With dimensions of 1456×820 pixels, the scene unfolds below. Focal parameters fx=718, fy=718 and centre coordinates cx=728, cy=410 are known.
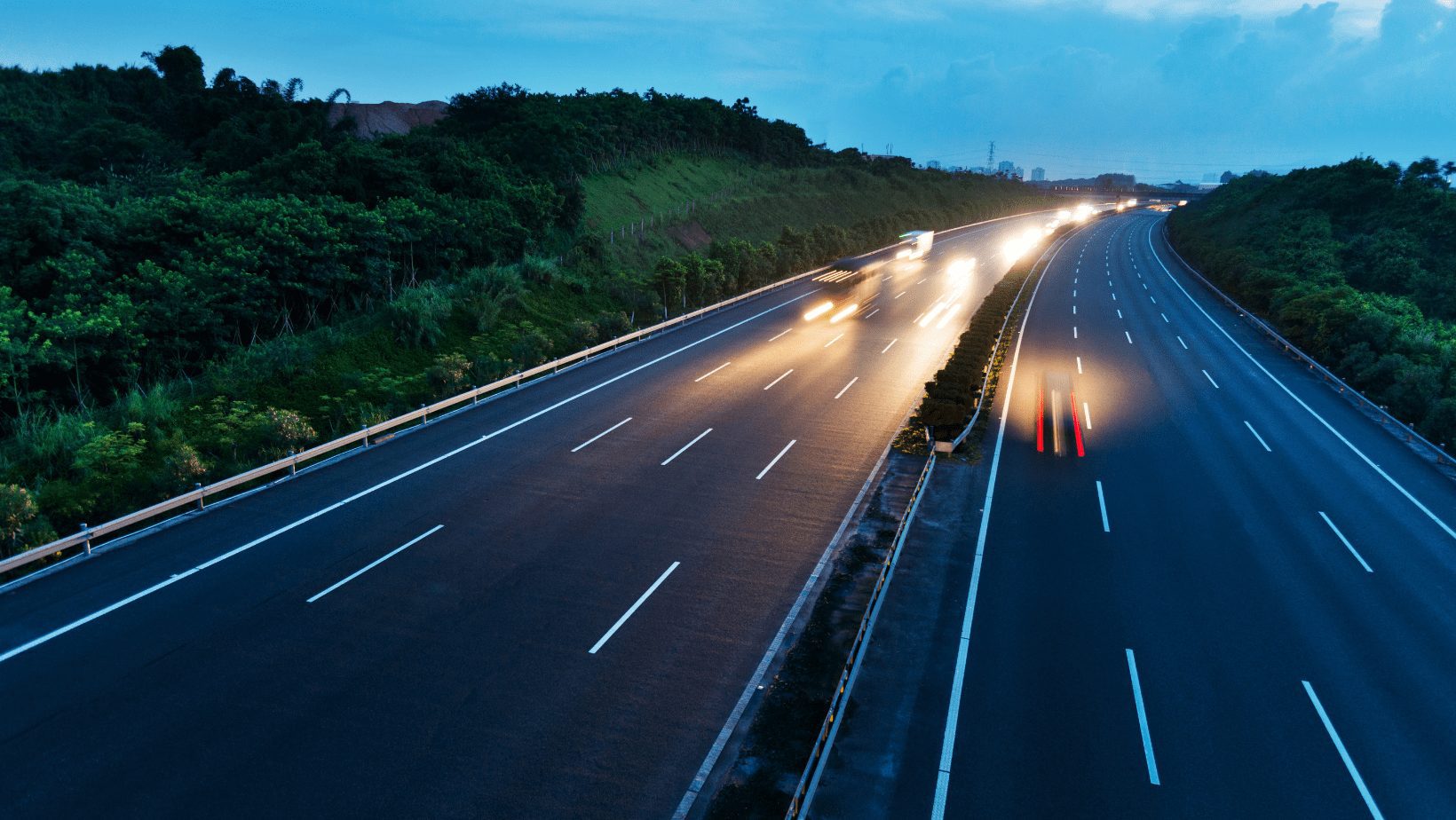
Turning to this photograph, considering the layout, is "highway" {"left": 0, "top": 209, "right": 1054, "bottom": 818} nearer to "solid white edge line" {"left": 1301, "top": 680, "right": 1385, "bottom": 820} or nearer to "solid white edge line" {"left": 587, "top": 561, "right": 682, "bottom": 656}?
"solid white edge line" {"left": 587, "top": 561, "right": 682, "bottom": 656}

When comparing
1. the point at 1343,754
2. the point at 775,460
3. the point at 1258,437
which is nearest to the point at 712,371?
the point at 775,460

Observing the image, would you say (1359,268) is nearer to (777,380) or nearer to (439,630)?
(777,380)

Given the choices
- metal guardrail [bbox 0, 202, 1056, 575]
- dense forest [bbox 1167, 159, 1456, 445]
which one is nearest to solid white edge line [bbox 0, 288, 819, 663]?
metal guardrail [bbox 0, 202, 1056, 575]

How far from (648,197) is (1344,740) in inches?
2663

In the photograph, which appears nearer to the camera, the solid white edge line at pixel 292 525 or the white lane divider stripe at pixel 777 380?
the solid white edge line at pixel 292 525

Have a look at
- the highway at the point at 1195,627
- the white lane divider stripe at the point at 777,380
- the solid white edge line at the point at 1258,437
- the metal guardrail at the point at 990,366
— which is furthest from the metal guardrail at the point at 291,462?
the solid white edge line at the point at 1258,437

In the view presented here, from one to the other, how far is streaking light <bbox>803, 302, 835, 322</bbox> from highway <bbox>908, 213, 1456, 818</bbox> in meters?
17.4

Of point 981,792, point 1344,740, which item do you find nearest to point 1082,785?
point 981,792

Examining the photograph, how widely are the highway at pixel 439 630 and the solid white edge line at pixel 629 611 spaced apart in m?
0.06

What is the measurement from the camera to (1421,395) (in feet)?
83.2

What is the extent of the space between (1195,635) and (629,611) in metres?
10.1

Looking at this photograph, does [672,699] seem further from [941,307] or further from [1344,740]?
[941,307]

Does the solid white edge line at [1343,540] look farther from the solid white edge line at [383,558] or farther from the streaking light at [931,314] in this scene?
the streaking light at [931,314]

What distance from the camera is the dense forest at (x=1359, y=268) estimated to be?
2802 cm
